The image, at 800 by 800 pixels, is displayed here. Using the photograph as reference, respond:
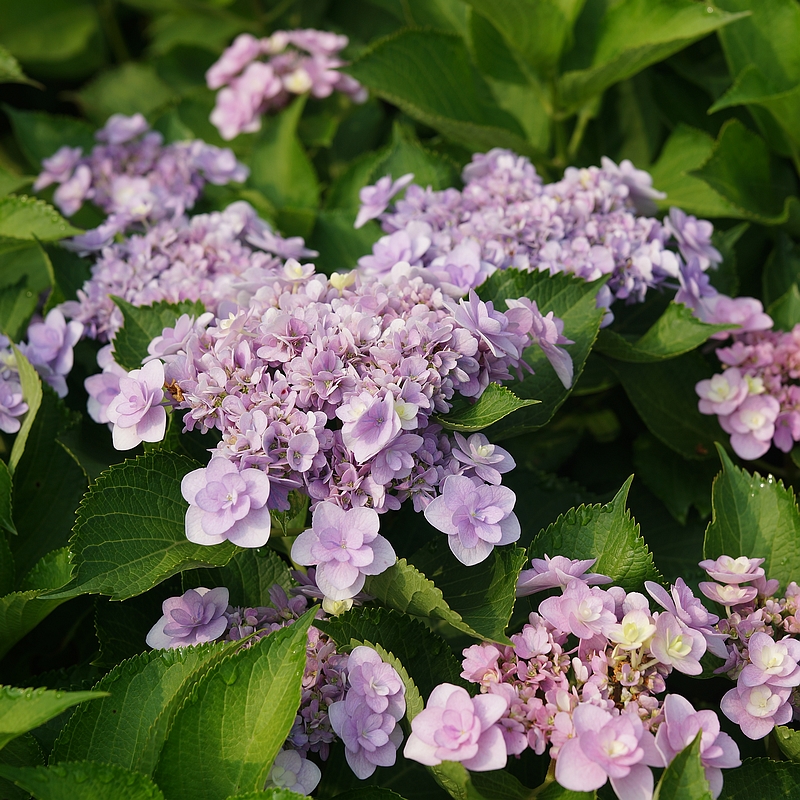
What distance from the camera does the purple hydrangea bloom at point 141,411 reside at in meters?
0.91

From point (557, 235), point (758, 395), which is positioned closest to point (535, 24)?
point (557, 235)

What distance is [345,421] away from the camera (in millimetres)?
833

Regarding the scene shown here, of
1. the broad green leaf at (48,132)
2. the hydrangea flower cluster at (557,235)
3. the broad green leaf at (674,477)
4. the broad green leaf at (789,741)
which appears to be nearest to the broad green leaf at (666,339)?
the hydrangea flower cluster at (557,235)

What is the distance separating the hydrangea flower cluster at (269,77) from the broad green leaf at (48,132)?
27 centimetres

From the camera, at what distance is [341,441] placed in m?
0.87

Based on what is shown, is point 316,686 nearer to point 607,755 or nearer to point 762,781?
point 607,755

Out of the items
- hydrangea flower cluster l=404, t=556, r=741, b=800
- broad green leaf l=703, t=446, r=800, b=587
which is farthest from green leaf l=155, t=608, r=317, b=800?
broad green leaf l=703, t=446, r=800, b=587

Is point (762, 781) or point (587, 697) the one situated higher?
point (587, 697)

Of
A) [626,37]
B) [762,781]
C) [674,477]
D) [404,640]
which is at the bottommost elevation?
[674,477]

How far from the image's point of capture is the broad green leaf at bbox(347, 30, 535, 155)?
1501 mm

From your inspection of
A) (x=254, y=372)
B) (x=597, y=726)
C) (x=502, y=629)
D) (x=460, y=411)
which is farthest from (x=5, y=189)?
(x=597, y=726)

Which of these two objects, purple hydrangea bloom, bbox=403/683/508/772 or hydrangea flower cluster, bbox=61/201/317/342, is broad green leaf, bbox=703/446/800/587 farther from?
hydrangea flower cluster, bbox=61/201/317/342

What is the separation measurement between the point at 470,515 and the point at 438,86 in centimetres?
100

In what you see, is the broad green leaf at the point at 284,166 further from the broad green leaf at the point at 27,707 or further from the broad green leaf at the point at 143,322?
the broad green leaf at the point at 27,707
